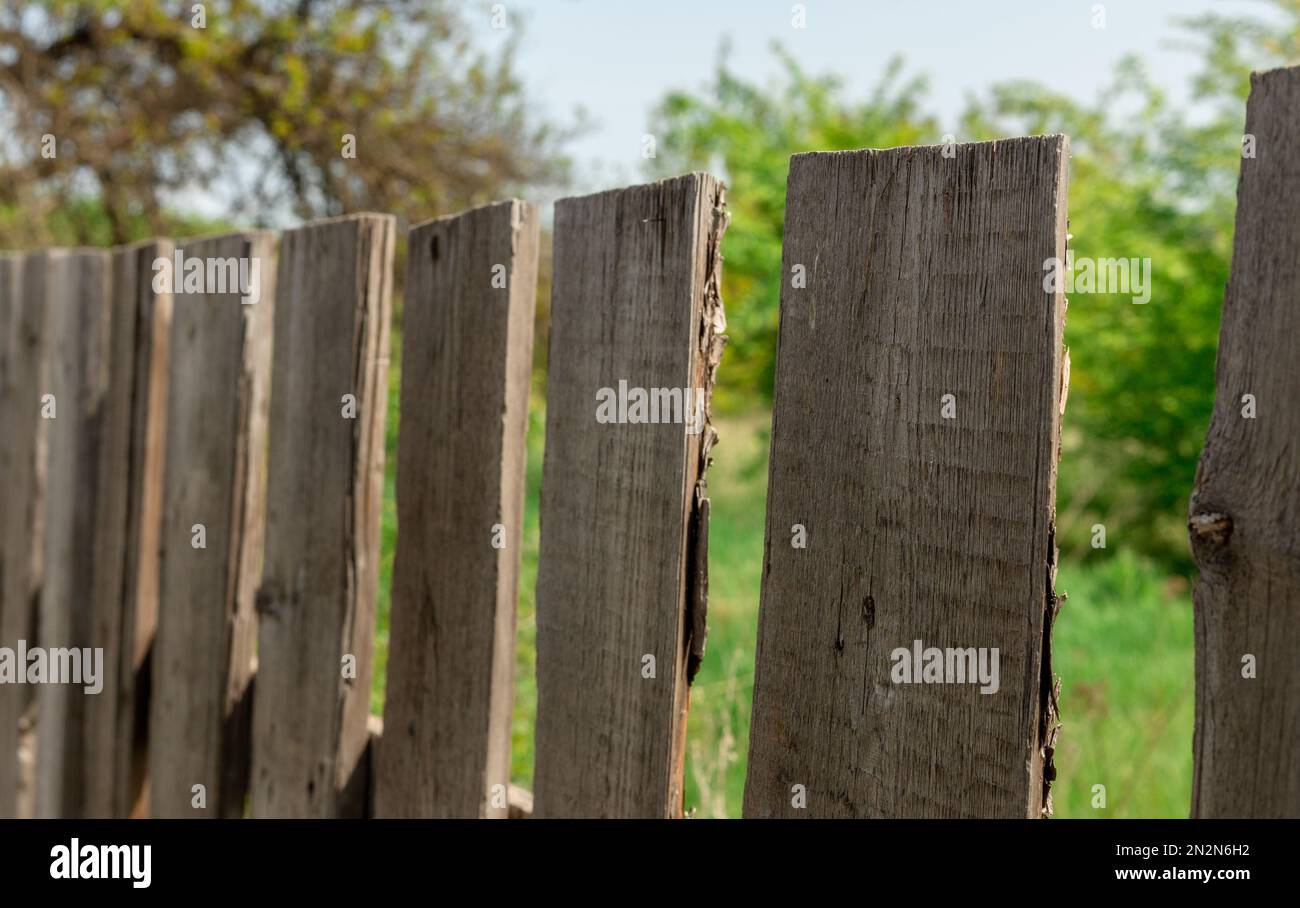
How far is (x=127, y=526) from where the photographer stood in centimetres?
281

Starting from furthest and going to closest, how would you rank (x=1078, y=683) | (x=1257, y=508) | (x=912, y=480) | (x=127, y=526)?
Answer: (x=1078, y=683), (x=127, y=526), (x=912, y=480), (x=1257, y=508)

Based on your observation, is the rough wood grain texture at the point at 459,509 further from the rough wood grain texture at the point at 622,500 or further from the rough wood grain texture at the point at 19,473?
the rough wood grain texture at the point at 19,473

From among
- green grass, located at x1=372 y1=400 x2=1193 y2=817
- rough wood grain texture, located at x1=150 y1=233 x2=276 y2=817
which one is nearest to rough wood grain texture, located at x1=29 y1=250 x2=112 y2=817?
rough wood grain texture, located at x1=150 y1=233 x2=276 y2=817

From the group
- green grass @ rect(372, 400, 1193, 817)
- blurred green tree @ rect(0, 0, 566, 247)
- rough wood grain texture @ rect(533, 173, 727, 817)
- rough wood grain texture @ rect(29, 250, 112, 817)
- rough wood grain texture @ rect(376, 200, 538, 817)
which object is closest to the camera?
rough wood grain texture @ rect(533, 173, 727, 817)

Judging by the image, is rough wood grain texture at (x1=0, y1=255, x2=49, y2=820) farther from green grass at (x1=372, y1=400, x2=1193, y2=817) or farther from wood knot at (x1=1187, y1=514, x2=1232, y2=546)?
wood knot at (x1=1187, y1=514, x2=1232, y2=546)

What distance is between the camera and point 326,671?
202 cm

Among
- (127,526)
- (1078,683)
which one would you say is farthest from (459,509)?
(1078,683)

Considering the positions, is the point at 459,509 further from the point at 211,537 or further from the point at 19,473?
the point at 19,473

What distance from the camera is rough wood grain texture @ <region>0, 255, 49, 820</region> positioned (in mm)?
3334

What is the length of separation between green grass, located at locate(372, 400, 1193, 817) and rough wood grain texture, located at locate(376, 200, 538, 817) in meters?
0.49

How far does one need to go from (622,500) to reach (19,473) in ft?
9.02

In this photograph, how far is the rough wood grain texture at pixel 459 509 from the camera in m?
1.67
